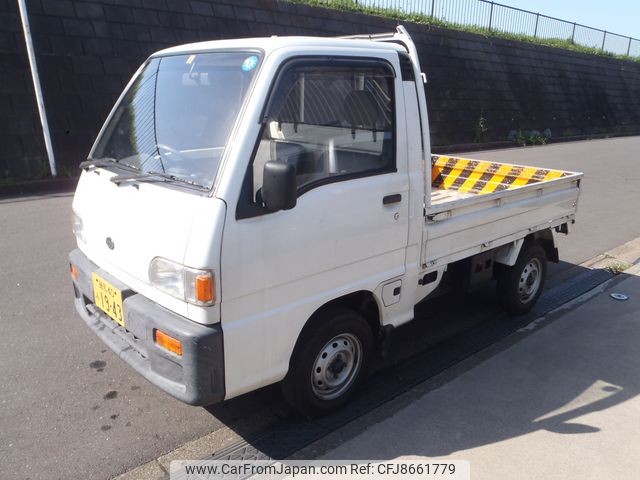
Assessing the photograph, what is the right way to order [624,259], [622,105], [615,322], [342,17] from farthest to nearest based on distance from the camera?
[622,105] < [342,17] < [624,259] < [615,322]

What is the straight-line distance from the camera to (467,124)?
16578 mm

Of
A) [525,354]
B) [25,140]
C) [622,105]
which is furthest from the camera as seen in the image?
[622,105]

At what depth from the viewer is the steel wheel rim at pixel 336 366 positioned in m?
2.93

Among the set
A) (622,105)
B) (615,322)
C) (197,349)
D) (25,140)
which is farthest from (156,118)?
(622,105)

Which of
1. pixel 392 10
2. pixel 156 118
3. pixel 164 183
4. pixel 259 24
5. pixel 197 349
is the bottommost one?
pixel 197 349

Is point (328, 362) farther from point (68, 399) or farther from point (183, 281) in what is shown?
point (68, 399)

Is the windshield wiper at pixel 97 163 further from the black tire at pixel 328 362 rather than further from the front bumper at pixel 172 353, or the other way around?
the black tire at pixel 328 362

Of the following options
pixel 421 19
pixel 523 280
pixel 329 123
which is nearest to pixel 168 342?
pixel 329 123

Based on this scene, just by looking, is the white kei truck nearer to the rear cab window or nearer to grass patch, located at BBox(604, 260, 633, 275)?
the rear cab window

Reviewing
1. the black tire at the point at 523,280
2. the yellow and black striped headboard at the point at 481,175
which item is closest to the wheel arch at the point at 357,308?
the black tire at the point at 523,280

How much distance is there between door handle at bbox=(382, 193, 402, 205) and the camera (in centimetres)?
293

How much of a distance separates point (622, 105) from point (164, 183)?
29.3m

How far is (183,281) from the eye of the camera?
2322mm

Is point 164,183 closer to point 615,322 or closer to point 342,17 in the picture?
point 615,322
